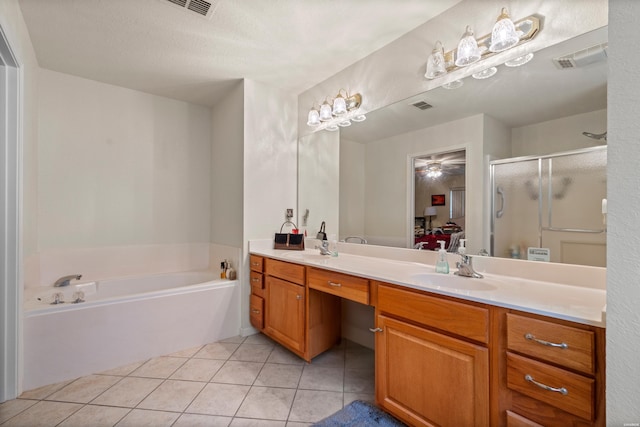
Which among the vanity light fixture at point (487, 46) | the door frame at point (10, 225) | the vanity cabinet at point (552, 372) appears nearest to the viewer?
the vanity cabinet at point (552, 372)

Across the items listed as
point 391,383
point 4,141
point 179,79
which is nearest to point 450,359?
point 391,383

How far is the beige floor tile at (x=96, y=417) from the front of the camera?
58.8 inches

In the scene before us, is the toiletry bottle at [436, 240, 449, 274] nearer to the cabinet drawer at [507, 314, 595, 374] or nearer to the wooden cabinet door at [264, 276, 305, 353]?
the cabinet drawer at [507, 314, 595, 374]

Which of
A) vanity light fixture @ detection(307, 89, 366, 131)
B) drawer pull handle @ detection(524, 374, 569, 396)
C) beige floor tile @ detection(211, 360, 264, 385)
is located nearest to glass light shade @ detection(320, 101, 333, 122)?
vanity light fixture @ detection(307, 89, 366, 131)

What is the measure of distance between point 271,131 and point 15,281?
2.11 meters

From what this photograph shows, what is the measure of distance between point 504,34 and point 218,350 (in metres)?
2.85

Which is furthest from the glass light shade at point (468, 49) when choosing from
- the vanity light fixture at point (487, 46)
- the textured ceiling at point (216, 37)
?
the textured ceiling at point (216, 37)

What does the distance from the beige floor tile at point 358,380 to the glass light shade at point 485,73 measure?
6.54 ft

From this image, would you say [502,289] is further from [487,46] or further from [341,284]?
[487,46]

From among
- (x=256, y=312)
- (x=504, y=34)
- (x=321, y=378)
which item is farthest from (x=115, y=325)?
(x=504, y=34)

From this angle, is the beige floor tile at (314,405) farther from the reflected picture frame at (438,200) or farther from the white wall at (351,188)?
the reflected picture frame at (438,200)

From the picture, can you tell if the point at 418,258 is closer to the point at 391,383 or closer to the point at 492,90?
the point at 391,383

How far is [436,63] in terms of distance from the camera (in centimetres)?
173

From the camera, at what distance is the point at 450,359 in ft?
3.93
